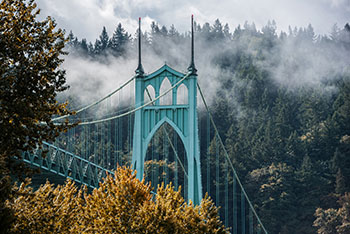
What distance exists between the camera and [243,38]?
81938mm

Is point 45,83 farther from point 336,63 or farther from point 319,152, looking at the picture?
point 336,63

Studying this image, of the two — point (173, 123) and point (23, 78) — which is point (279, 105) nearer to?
point (173, 123)

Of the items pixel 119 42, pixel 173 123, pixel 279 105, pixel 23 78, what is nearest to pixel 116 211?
pixel 23 78

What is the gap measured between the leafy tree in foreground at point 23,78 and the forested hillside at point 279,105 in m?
39.3

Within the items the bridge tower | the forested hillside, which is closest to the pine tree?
the forested hillside

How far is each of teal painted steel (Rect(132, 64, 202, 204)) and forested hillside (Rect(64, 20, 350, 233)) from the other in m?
28.6

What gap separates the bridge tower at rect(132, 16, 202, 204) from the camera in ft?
61.4

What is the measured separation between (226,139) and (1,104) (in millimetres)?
48583

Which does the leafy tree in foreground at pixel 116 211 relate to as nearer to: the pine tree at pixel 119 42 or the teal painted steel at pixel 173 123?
the teal painted steel at pixel 173 123

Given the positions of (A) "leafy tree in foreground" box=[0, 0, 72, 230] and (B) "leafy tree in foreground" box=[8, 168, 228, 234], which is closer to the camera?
(A) "leafy tree in foreground" box=[0, 0, 72, 230]

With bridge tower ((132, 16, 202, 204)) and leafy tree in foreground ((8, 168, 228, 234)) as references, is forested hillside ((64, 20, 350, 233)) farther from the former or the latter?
leafy tree in foreground ((8, 168, 228, 234))

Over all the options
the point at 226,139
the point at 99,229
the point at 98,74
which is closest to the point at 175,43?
the point at 98,74

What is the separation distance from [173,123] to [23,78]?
11.0 m

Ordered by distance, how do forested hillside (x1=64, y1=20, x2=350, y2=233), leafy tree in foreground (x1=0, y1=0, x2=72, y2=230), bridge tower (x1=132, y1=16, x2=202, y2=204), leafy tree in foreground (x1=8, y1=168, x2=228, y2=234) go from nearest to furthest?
leafy tree in foreground (x1=0, y1=0, x2=72, y2=230), leafy tree in foreground (x1=8, y1=168, x2=228, y2=234), bridge tower (x1=132, y1=16, x2=202, y2=204), forested hillside (x1=64, y1=20, x2=350, y2=233)
